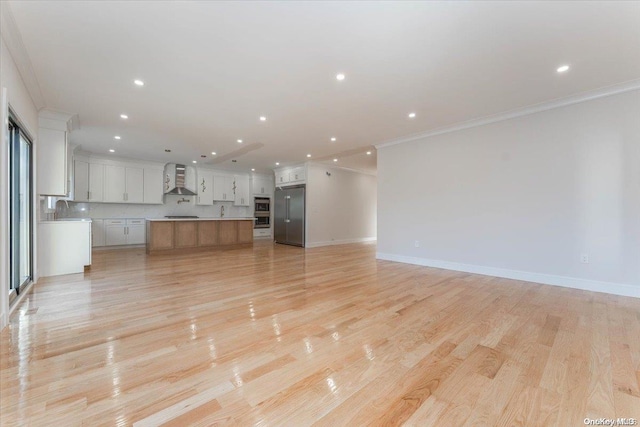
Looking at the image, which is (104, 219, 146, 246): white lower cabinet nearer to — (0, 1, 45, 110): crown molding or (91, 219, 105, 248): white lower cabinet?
(91, 219, 105, 248): white lower cabinet

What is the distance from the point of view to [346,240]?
29.4ft

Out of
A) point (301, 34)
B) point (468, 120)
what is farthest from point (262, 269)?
point (468, 120)

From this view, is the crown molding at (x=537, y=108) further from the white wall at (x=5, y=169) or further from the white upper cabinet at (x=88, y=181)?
the white upper cabinet at (x=88, y=181)

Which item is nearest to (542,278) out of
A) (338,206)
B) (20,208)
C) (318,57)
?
(318,57)

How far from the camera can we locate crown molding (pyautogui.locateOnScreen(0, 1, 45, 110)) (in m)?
2.13

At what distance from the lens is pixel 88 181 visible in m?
6.89

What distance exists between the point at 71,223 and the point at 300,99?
173 inches

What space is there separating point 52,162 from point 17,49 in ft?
7.62

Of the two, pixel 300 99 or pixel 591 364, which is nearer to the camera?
pixel 591 364

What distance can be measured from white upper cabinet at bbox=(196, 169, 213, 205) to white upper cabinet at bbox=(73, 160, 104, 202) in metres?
2.54

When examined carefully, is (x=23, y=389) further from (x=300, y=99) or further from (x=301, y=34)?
(x=300, y=99)

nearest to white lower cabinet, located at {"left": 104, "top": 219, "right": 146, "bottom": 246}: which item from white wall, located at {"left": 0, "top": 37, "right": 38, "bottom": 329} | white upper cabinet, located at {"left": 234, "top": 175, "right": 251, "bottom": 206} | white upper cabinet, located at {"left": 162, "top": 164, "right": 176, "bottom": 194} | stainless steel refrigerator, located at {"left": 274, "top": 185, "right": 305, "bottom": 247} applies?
white upper cabinet, located at {"left": 162, "top": 164, "right": 176, "bottom": 194}

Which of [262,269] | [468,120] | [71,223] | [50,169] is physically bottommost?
[262,269]
